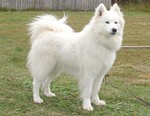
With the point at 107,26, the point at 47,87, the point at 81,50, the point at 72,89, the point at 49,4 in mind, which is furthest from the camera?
the point at 49,4

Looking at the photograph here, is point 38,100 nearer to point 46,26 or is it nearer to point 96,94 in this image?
point 96,94

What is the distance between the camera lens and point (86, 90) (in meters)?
5.29

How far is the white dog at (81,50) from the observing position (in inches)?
203

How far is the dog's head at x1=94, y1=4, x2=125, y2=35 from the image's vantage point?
16.6 feet

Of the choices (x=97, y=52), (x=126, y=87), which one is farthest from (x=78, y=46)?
(x=126, y=87)

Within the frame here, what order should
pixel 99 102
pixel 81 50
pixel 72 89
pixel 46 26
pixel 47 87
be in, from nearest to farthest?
pixel 81 50 → pixel 99 102 → pixel 46 26 → pixel 47 87 → pixel 72 89

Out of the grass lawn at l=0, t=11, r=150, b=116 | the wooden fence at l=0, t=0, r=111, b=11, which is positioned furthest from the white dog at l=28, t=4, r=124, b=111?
the wooden fence at l=0, t=0, r=111, b=11

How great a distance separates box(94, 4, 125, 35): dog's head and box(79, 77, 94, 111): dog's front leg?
2.14 ft

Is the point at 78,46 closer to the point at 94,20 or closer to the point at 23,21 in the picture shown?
the point at 94,20

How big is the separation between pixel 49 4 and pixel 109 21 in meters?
17.8

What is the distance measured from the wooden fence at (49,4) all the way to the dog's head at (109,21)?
1718 cm

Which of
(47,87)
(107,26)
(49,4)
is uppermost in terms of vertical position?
(107,26)

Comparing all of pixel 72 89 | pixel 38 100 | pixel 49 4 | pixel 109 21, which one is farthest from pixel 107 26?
pixel 49 4

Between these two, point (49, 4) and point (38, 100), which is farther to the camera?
point (49, 4)
